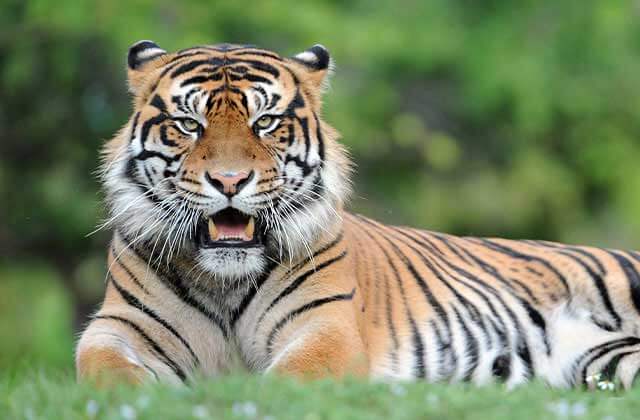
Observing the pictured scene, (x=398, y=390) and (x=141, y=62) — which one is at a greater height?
(x=141, y=62)

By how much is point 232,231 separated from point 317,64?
928 millimetres

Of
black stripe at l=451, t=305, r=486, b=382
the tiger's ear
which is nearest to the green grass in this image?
black stripe at l=451, t=305, r=486, b=382

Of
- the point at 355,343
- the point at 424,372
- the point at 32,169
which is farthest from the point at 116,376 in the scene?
the point at 32,169

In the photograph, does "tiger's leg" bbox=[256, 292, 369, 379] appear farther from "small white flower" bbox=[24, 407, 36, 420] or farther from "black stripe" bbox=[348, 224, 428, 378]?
"small white flower" bbox=[24, 407, 36, 420]

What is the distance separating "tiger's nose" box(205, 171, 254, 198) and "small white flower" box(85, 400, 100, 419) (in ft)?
3.77

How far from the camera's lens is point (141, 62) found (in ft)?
16.8

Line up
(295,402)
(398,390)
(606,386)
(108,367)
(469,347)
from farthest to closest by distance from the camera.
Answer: (469,347) → (606,386) → (108,367) → (398,390) → (295,402)

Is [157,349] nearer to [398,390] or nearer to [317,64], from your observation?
[398,390]

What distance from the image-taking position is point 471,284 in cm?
573

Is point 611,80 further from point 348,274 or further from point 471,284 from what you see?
point 348,274

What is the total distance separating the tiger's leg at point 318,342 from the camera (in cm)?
459

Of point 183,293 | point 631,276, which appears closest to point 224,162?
point 183,293

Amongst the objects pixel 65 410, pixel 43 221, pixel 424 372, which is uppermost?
pixel 65 410

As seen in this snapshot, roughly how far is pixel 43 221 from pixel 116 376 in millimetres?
6958
